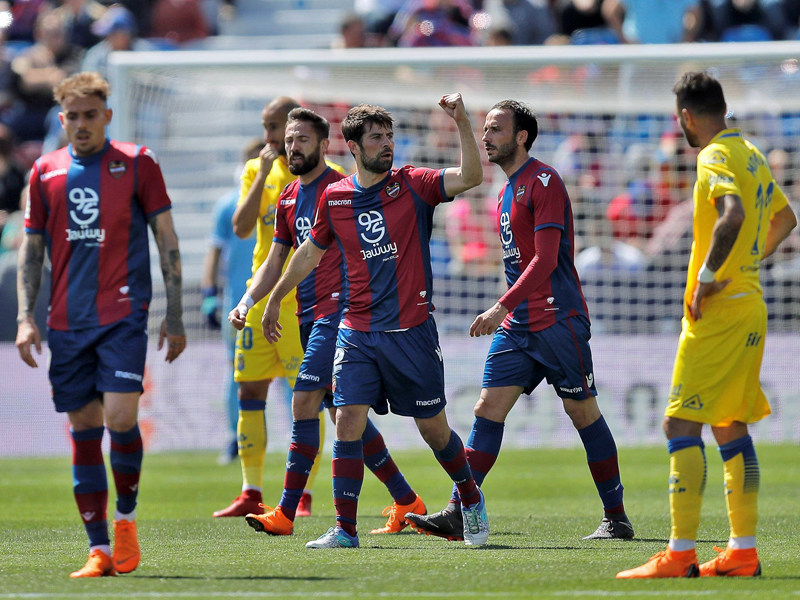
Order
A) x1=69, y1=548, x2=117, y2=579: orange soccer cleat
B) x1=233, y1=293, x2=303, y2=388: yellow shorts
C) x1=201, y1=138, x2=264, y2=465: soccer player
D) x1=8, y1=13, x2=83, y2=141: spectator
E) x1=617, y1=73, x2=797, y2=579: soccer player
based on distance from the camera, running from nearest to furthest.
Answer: x1=617, y1=73, x2=797, y2=579: soccer player, x1=69, y1=548, x2=117, y2=579: orange soccer cleat, x1=233, y1=293, x2=303, y2=388: yellow shorts, x1=201, y1=138, x2=264, y2=465: soccer player, x1=8, y1=13, x2=83, y2=141: spectator

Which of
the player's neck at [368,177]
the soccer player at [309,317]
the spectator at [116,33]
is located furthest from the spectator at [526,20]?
the player's neck at [368,177]

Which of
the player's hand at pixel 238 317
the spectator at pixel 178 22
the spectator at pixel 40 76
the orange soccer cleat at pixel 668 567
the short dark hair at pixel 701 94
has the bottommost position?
the orange soccer cleat at pixel 668 567

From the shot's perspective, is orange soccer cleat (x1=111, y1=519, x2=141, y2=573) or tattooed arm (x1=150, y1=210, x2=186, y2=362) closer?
orange soccer cleat (x1=111, y1=519, x2=141, y2=573)

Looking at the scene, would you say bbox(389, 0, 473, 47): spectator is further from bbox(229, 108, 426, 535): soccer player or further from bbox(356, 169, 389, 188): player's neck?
bbox(356, 169, 389, 188): player's neck

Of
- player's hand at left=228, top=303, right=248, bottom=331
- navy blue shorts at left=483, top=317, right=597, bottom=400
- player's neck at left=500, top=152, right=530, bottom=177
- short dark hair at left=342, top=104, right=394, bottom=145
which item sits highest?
short dark hair at left=342, top=104, right=394, bottom=145

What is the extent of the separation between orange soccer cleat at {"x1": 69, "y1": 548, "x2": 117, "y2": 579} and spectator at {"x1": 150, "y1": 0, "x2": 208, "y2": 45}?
53.9 ft

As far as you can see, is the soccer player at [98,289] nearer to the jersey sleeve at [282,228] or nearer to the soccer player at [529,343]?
the jersey sleeve at [282,228]

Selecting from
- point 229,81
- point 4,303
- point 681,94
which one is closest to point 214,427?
point 4,303

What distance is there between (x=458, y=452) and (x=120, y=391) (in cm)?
194

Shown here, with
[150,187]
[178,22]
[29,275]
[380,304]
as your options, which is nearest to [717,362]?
[380,304]

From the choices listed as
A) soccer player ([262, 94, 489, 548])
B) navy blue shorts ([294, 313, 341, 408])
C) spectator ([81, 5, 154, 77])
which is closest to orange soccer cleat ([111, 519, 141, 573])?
soccer player ([262, 94, 489, 548])

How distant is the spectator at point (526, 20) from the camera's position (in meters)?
19.0

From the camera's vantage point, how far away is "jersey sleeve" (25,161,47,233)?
6.35m

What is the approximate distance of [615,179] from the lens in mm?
15086
